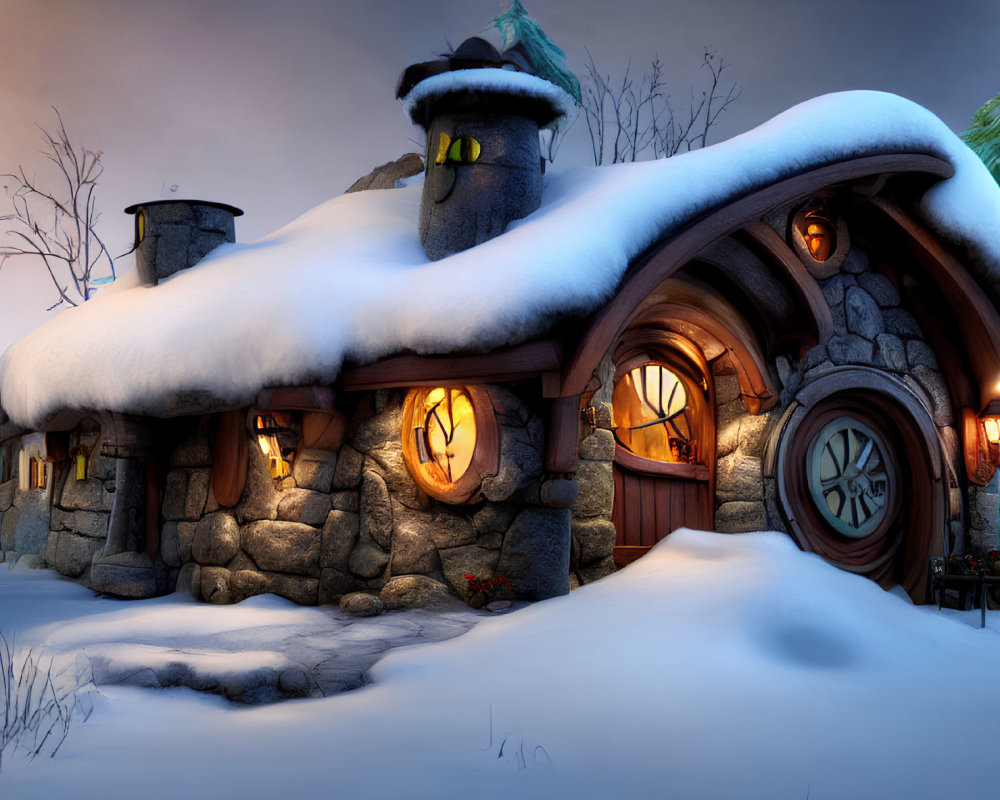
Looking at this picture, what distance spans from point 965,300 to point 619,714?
6.42 metres

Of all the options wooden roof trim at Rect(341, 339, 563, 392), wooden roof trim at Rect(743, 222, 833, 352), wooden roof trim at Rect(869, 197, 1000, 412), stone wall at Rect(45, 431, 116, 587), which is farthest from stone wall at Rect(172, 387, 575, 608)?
wooden roof trim at Rect(869, 197, 1000, 412)

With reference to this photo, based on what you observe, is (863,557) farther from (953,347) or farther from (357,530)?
(357,530)

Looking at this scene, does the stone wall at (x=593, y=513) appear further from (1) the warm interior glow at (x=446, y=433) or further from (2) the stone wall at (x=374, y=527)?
(1) the warm interior glow at (x=446, y=433)

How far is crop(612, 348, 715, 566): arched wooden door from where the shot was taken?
27.8ft

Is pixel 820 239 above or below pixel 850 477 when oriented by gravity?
above

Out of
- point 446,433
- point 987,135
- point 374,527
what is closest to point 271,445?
point 374,527

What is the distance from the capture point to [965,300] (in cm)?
831

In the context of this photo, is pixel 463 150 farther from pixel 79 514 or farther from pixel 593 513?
pixel 79 514

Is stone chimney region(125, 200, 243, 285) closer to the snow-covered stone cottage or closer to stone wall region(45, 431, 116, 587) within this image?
the snow-covered stone cottage

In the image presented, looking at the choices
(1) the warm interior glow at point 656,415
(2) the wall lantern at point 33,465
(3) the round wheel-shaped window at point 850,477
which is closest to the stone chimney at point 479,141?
(1) the warm interior glow at point 656,415

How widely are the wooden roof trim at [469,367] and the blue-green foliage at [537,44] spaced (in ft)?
19.1

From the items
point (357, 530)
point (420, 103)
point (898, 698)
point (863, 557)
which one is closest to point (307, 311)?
point (357, 530)

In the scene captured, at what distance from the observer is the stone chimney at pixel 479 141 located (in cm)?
739

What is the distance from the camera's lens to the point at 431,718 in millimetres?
3840
